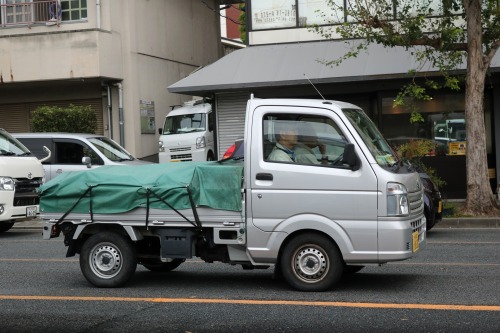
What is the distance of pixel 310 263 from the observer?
29.5 ft

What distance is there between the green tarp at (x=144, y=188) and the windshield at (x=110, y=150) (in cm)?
1017

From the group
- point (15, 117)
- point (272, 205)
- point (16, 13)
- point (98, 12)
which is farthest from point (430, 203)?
point (15, 117)

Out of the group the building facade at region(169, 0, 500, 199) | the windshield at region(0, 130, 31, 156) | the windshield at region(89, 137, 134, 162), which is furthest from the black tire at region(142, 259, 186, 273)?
the building facade at region(169, 0, 500, 199)

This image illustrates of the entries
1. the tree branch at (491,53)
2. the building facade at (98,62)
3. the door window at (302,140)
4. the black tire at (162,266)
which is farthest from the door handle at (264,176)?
the building facade at (98,62)

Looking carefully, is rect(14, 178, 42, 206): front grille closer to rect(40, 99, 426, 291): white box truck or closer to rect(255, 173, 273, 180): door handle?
rect(40, 99, 426, 291): white box truck

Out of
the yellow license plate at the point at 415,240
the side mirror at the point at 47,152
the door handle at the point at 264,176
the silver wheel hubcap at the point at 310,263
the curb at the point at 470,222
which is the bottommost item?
the curb at the point at 470,222

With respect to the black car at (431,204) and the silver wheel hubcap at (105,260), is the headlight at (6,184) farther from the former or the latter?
the black car at (431,204)

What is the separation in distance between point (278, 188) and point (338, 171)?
67cm

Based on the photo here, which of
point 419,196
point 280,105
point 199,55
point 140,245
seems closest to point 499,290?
point 419,196

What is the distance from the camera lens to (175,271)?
10938 millimetres

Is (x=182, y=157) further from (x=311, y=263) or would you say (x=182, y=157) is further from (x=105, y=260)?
(x=311, y=263)

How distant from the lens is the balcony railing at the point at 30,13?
88.0 ft

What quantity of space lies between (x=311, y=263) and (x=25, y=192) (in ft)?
28.7

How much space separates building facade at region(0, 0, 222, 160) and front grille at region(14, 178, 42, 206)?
10.3 metres
